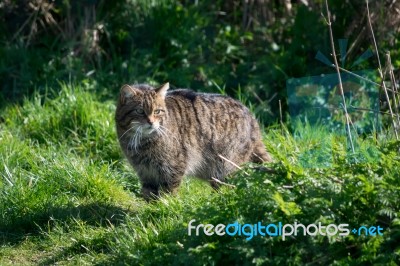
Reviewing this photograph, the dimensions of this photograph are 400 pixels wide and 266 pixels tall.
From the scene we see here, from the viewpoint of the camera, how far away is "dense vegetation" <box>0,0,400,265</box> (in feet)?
15.7

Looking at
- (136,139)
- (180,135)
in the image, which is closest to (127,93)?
(136,139)

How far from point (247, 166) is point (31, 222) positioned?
1819 millimetres

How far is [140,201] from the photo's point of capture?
6.59m

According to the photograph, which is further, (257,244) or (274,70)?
(274,70)

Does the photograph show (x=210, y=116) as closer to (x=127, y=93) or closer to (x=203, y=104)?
(x=203, y=104)

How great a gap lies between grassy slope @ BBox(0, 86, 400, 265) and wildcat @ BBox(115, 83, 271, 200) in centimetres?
22

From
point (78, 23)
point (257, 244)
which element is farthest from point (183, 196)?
point (78, 23)

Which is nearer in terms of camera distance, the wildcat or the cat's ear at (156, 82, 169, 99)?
the wildcat

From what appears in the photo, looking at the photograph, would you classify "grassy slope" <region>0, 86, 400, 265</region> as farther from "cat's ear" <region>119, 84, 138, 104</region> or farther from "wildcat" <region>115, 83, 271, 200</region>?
"cat's ear" <region>119, 84, 138, 104</region>

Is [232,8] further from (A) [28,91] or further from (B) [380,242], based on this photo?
(B) [380,242]

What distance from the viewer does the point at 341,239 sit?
15.4 ft

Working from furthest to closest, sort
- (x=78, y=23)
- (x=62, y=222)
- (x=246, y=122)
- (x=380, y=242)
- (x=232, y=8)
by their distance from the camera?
1. (x=232, y=8)
2. (x=78, y=23)
3. (x=246, y=122)
4. (x=62, y=222)
5. (x=380, y=242)

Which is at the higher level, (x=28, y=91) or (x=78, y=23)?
(x=78, y=23)

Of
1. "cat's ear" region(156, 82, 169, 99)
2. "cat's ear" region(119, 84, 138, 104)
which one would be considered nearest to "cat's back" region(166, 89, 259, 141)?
"cat's ear" region(156, 82, 169, 99)
